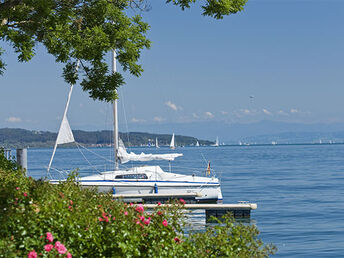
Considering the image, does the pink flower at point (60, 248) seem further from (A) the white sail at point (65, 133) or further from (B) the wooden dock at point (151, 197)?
(A) the white sail at point (65, 133)

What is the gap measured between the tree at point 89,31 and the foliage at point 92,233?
4842mm

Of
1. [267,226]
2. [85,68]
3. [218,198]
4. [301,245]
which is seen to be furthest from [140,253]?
[218,198]

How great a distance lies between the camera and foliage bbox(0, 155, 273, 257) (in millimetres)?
5680

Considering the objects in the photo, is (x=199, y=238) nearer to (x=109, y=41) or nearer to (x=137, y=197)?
(x=109, y=41)

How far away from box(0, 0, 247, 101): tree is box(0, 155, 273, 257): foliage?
4.84 m

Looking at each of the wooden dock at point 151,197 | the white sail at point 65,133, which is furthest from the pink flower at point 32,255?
the white sail at point 65,133

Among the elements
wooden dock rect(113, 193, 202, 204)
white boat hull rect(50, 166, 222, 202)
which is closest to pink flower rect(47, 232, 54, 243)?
wooden dock rect(113, 193, 202, 204)

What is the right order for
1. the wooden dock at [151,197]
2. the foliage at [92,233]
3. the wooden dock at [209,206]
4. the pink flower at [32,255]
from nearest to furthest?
the pink flower at [32,255]
the foliage at [92,233]
the wooden dock at [209,206]
the wooden dock at [151,197]

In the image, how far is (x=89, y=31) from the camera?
37.8 ft

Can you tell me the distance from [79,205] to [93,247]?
1119 millimetres

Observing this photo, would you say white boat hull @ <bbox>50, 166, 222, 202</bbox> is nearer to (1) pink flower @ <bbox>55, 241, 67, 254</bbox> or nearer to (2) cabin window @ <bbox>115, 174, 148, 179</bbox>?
(2) cabin window @ <bbox>115, 174, 148, 179</bbox>

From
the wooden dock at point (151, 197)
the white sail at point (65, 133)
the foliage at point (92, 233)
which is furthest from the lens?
the white sail at point (65, 133)

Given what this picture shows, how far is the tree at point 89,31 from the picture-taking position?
11156 millimetres

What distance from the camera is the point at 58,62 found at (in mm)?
12688
